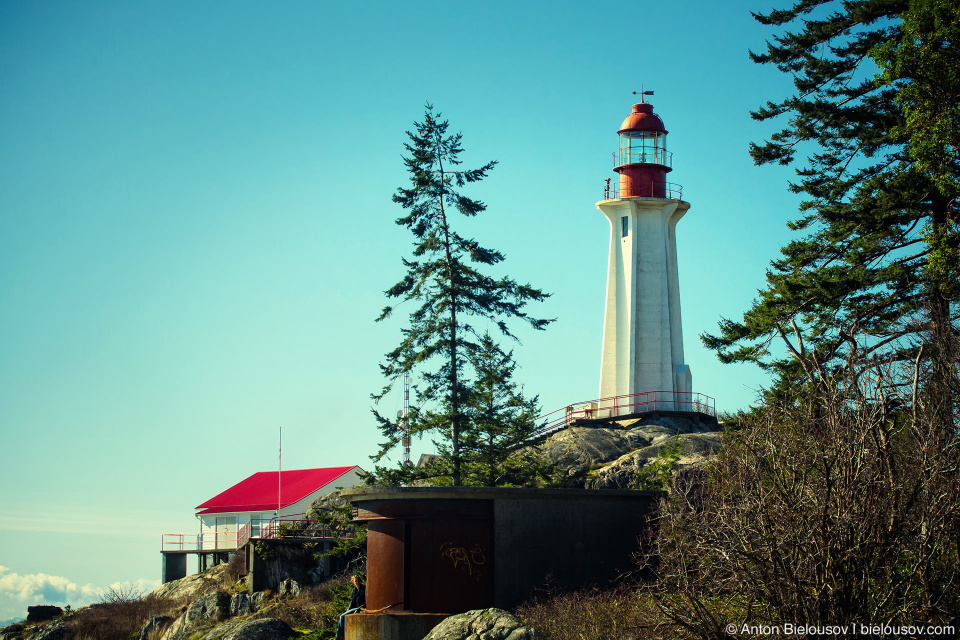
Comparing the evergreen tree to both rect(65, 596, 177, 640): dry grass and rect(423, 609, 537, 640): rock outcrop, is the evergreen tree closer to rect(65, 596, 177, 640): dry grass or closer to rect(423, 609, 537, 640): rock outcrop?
rect(423, 609, 537, 640): rock outcrop

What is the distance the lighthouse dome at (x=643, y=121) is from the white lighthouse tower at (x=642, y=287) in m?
0.04

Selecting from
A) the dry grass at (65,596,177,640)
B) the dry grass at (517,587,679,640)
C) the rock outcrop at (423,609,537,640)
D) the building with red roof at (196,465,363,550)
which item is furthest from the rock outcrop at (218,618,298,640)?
the building with red roof at (196,465,363,550)

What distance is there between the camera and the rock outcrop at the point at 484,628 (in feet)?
44.0

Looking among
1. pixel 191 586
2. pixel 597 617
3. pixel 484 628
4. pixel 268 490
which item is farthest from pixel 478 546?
pixel 268 490

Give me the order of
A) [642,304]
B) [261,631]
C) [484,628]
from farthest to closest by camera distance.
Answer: [642,304] → [261,631] → [484,628]

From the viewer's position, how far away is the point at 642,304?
1475 inches

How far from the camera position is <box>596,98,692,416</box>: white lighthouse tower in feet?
121

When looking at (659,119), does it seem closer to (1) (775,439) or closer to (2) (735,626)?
(1) (775,439)

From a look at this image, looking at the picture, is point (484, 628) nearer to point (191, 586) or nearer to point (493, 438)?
point (493, 438)

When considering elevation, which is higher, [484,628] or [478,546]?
[478,546]

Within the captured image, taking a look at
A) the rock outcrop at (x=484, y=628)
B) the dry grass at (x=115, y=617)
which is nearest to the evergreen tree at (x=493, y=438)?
the rock outcrop at (x=484, y=628)

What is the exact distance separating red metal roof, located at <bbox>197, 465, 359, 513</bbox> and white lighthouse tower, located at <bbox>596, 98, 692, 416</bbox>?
20872mm

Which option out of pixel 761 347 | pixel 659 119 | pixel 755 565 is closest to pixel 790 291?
pixel 761 347

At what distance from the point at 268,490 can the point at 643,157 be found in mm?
29617
